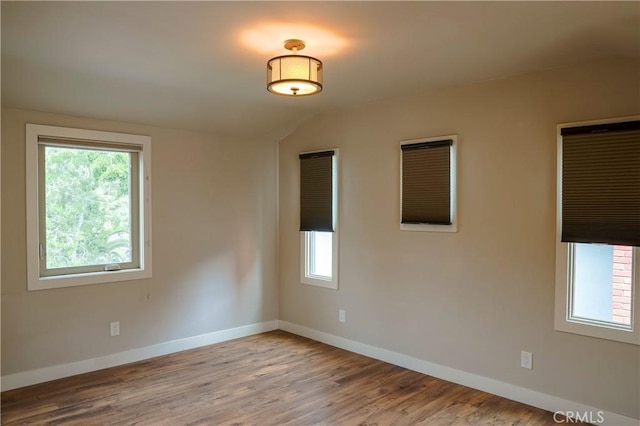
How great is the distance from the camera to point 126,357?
13.9 feet

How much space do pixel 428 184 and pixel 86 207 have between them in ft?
10.4

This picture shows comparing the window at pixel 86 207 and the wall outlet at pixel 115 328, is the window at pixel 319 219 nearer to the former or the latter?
the window at pixel 86 207

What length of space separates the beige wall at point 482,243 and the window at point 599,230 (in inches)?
3.6

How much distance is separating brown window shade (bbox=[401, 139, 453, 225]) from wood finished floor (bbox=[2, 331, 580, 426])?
4.74 feet

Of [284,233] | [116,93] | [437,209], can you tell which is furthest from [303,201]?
[116,93]

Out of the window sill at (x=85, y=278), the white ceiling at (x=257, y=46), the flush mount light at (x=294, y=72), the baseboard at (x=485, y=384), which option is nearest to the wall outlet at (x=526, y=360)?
the baseboard at (x=485, y=384)

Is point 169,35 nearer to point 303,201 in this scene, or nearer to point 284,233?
point 303,201

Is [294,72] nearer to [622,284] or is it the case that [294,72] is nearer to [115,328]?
[622,284]

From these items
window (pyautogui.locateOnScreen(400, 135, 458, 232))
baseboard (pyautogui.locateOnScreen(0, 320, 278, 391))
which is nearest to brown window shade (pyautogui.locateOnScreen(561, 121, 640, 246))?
window (pyautogui.locateOnScreen(400, 135, 458, 232))

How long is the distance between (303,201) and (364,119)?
121 centimetres

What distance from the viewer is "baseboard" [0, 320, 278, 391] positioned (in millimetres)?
3662

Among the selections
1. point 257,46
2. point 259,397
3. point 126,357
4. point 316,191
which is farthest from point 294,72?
point 126,357

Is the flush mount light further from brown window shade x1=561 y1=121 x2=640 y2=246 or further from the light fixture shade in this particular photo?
brown window shade x1=561 y1=121 x2=640 y2=246

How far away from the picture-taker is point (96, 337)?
13.3 feet
